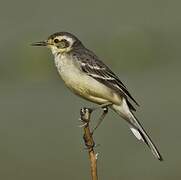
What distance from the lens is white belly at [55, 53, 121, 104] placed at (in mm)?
11859

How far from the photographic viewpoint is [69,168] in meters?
17.9

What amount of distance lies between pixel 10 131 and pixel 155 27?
9.73 m

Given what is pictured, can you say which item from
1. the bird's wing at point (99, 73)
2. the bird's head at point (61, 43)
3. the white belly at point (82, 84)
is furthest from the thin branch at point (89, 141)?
the bird's head at point (61, 43)

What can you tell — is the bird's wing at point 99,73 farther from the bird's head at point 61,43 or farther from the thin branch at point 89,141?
the thin branch at point 89,141

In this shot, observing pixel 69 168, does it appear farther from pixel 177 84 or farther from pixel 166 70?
pixel 166 70

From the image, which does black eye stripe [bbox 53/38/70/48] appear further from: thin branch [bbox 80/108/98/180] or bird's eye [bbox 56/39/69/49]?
thin branch [bbox 80/108/98/180]

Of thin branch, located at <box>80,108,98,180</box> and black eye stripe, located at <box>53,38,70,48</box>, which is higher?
black eye stripe, located at <box>53,38,70,48</box>

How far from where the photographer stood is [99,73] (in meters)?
12.2

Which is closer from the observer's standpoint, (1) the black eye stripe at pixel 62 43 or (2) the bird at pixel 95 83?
(2) the bird at pixel 95 83

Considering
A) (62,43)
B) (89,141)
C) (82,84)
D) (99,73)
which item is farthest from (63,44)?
(89,141)

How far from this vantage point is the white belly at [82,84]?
467 inches

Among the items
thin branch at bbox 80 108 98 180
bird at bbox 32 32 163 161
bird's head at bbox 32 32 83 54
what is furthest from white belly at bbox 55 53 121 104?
thin branch at bbox 80 108 98 180

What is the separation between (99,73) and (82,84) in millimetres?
350

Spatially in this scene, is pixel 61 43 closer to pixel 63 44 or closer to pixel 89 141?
pixel 63 44
